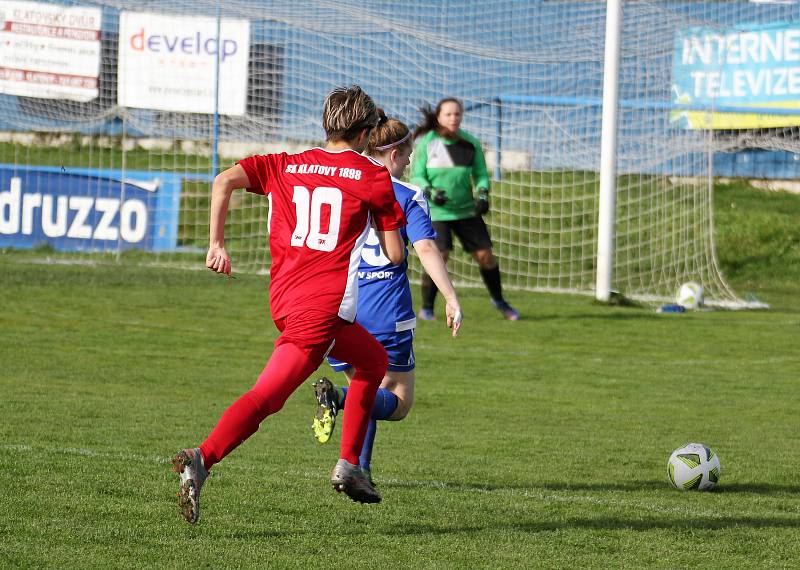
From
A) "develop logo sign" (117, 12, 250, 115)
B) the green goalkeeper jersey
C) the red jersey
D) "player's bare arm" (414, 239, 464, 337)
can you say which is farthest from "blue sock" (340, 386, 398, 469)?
"develop logo sign" (117, 12, 250, 115)

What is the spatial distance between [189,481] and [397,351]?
1.71m

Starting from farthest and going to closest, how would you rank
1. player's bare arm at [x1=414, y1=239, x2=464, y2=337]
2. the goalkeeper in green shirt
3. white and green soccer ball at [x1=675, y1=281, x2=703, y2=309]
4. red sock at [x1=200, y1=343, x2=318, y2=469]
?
white and green soccer ball at [x1=675, y1=281, x2=703, y2=309]
the goalkeeper in green shirt
player's bare arm at [x1=414, y1=239, x2=464, y2=337]
red sock at [x1=200, y1=343, x2=318, y2=469]

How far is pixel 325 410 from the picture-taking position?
5.86 meters

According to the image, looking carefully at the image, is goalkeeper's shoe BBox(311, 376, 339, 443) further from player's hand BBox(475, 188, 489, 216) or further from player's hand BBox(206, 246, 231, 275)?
player's hand BBox(475, 188, 489, 216)

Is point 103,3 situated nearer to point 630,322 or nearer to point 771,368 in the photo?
point 630,322

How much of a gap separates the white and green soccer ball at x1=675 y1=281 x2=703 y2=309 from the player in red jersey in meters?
11.0

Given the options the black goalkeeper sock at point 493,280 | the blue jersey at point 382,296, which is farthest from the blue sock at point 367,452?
the black goalkeeper sock at point 493,280

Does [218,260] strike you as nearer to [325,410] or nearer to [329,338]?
[329,338]

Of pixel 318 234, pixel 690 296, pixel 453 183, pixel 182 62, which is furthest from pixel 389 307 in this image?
pixel 182 62

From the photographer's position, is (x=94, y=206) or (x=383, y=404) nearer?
(x=383, y=404)

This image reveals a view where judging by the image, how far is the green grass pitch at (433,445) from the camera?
197 inches

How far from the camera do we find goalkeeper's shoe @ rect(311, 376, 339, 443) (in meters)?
5.83

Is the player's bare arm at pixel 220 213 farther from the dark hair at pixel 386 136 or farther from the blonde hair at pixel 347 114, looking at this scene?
the dark hair at pixel 386 136

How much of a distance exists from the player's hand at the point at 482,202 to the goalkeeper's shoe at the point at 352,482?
27.3 feet
